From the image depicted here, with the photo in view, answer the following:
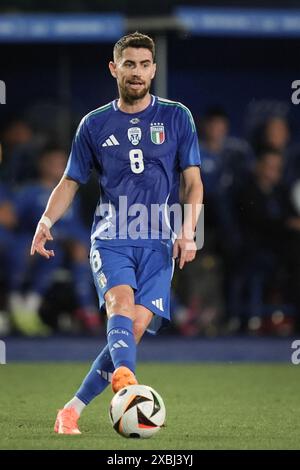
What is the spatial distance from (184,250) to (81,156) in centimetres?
91

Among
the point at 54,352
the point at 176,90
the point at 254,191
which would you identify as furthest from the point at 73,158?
the point at 176,90

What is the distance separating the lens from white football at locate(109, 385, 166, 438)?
241 inches

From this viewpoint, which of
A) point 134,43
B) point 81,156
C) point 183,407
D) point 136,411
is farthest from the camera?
point 183,407

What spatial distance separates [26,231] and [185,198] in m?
7.73

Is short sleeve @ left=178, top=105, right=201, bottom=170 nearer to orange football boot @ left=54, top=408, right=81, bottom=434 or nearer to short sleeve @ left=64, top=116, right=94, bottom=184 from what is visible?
short sleeve @ left=64, top=116, right=94, bottom=184

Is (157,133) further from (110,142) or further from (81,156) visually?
(81,156)

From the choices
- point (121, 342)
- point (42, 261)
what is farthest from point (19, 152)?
point (121, 342)

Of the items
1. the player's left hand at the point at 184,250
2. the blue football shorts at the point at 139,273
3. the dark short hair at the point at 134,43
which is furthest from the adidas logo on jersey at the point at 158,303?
the dark short hair at the point at 134,43

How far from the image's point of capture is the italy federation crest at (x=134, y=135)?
22.5ft

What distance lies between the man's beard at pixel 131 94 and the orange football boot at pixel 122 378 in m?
1.57

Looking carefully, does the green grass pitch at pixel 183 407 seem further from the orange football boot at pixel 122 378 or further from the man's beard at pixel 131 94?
the man's beard at pixel 131 94

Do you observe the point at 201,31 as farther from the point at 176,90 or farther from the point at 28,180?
the point at 28,180

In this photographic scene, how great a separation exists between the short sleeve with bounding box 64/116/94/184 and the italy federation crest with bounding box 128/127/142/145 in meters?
0.24

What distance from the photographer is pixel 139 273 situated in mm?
6742
